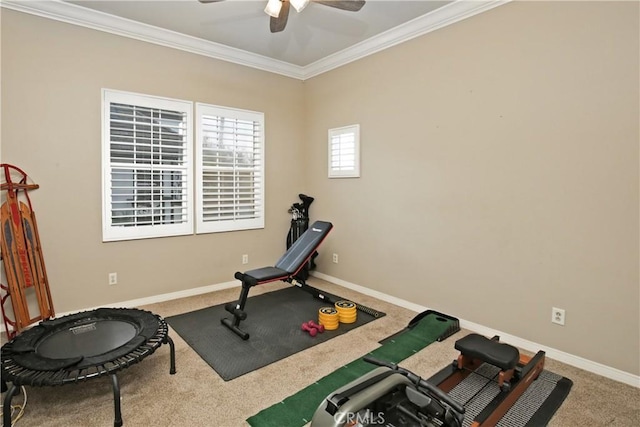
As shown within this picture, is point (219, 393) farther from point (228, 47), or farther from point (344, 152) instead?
point (228, 47)

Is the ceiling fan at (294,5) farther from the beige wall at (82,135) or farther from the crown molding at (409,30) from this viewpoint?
the beige wall at (82,135)

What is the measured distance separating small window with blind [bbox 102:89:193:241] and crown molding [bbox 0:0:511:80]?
2.13 ft

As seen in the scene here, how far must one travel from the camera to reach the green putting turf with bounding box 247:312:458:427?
75.8 inches

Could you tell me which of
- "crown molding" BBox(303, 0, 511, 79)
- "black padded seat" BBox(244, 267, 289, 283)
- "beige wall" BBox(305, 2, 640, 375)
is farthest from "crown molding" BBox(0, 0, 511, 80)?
"black padded seat" BBox(244, 267, 289, 283)

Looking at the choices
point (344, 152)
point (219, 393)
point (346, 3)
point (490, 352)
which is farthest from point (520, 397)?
point (344, 152)

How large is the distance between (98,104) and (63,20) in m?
0.78

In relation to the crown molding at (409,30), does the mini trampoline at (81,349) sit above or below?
below

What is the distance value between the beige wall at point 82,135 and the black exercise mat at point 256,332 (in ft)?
2.53

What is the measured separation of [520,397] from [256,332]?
6.84 ft

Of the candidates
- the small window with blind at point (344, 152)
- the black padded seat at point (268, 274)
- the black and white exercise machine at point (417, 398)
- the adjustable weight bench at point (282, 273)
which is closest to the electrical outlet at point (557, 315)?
the black and white exercise machine at point (417, 398)

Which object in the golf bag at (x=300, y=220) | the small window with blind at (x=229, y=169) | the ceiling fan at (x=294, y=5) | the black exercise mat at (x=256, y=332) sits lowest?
the black exercise mat at (x=256, y=332)

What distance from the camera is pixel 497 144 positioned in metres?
2.87

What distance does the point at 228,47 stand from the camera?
4055 mm

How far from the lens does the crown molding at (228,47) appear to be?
9.79 feet
